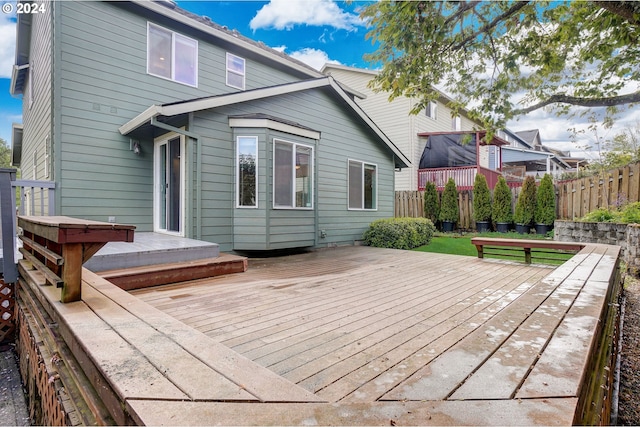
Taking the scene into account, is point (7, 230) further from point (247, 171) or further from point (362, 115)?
point (362, 115)

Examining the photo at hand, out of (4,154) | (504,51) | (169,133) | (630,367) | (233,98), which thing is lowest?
(630,367)

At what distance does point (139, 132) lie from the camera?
20.7 ft

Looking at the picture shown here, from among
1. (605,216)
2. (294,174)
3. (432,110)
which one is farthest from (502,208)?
(294,174)

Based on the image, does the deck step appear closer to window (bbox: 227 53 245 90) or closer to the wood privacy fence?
window (bbox: 227 53 245 90)

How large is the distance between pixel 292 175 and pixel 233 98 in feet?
6.12

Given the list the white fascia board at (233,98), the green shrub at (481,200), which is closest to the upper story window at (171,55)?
the white fascia board at (233,98)

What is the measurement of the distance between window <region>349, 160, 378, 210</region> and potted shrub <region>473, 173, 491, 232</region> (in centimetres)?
415

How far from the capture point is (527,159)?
69.8ft

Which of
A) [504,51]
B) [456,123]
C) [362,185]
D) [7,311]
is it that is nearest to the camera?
[7,311]

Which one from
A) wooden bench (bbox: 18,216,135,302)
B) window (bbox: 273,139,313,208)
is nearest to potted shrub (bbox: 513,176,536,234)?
window (bbox: 273,139,313,208)

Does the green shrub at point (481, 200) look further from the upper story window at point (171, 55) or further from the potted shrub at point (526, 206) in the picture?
the upper story window at point (171, 55)

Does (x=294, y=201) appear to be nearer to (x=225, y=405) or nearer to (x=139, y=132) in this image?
(x=139, y=132)

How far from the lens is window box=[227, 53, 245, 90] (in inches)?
315

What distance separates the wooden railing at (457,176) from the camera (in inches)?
520
